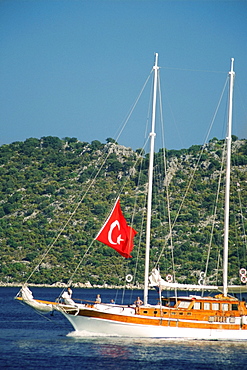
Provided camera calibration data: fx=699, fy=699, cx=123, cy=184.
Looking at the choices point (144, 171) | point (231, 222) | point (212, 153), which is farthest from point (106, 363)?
point (212, 153)

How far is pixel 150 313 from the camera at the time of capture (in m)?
46.2

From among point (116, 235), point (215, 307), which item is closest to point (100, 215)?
point (215, 307)

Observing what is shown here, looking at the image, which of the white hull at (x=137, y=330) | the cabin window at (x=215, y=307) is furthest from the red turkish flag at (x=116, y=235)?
the cabin window at (x=215, y=307)

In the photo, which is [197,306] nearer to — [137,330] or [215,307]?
[215,307]

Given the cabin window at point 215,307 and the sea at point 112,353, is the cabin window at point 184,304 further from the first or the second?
the sea at point 112,353

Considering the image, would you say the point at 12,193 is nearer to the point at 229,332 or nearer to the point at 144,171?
the point at 144,171

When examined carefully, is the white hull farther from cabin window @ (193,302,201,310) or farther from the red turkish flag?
the red turkish flag

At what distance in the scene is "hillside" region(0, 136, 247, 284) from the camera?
396 ft

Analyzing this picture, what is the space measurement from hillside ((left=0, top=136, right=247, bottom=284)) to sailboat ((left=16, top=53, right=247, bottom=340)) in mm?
57606

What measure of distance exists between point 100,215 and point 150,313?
96619 millimetres

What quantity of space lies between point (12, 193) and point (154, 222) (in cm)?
4342

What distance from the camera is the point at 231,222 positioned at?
120938 mm

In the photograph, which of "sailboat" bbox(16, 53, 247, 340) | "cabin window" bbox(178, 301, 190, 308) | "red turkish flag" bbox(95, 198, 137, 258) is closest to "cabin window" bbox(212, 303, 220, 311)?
"sailboat" bbox(16, 53, 247, 340)

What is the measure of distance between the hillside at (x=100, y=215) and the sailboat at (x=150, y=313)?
57.6 meters
